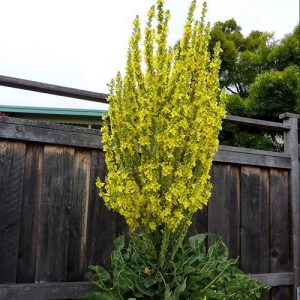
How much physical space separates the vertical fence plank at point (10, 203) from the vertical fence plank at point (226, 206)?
144cm

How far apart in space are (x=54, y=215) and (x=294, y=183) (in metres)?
2.15

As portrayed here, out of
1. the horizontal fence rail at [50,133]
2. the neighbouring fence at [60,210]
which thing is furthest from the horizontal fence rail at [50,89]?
the horizontal fence rail at [50,133]

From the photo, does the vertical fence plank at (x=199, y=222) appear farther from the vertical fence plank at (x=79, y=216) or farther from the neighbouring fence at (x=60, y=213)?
the vertical fence plank at (x=79, y=216)

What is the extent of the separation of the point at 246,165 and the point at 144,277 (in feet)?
5.11

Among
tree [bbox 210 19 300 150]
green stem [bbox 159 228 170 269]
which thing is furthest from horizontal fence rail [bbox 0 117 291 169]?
tree [bbox 210 19 300 150]

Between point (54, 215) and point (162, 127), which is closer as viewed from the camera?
point (162, 127)

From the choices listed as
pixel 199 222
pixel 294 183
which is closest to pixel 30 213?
pixel 199 222

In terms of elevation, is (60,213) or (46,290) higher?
(60,213)

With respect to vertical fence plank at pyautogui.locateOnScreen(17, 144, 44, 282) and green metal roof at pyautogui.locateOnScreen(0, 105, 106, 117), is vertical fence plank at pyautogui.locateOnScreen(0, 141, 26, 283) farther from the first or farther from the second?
green metal roof at pyautogui.locateOnScreen(0, 105, 106, 117)

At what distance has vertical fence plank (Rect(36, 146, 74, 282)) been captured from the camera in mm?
2674

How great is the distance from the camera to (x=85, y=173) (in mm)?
2910

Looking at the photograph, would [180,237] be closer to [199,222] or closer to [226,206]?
[199,222]

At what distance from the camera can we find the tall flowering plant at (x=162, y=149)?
2266 millimetres

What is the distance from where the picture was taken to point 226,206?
137 inches
